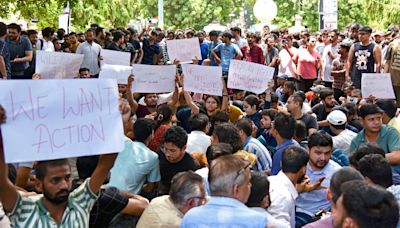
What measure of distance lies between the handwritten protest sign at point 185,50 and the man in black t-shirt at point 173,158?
6.18m

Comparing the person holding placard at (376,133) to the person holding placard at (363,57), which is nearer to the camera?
the person holding placard at (376,133)

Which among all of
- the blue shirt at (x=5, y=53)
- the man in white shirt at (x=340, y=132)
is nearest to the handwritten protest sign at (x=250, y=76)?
the man in white shirt at (x=340, y=132)

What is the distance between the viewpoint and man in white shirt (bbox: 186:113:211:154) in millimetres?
7977

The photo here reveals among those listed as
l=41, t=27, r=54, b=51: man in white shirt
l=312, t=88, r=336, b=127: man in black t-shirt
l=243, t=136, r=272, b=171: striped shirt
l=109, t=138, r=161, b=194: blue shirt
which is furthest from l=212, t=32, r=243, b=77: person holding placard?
l=109, t=138, r=161, b=194: blue shirt

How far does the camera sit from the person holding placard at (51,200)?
4.13 meters

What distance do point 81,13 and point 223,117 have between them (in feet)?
55.2

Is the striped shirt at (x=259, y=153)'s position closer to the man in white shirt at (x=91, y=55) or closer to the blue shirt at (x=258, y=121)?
the blue shirt at (x=258, y=121)

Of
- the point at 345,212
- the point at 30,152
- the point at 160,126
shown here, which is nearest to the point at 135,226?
the point at 30,152

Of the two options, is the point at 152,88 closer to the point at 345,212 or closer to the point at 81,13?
the point at 345,212

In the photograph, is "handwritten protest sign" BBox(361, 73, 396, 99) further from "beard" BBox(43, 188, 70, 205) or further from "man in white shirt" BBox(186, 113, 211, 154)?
"beard" BBox(43, 188, 70, 205)

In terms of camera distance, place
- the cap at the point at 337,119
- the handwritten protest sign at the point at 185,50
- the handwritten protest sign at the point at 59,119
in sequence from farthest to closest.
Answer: the handwritten protest sign at the point at 185,50, the cap at the point at 337,119, the handwritten protest sign at the point at 59,119

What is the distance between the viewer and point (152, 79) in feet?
34.6

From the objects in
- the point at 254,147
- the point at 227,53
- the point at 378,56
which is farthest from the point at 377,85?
the point at 227,53

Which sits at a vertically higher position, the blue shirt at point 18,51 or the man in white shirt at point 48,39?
the man in white shirt at point 48,39
